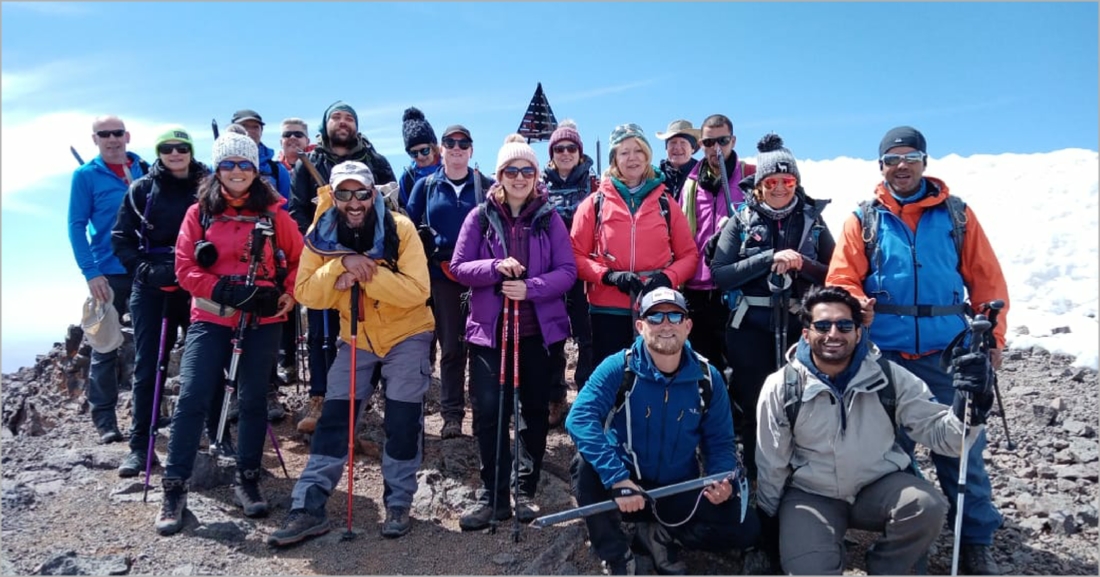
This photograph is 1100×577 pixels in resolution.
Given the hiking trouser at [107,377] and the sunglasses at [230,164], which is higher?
the sunglasses at [230,164]

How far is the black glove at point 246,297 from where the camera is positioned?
6.35m

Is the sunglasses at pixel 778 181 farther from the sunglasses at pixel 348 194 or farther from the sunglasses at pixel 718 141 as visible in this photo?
the sunglasses at pixel 348 194

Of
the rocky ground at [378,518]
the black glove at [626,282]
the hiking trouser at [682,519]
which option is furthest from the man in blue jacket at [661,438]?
the black glove at [626,282]

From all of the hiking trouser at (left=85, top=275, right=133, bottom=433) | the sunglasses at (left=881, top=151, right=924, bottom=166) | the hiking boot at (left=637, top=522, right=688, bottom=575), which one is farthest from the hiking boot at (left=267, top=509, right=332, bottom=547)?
the sunglasses at (left=881, top=151, right=924, bottom=166)

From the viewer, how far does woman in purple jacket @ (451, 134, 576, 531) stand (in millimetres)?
6492

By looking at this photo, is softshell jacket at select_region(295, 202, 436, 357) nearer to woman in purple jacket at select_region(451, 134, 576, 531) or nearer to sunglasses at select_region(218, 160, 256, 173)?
woman in purple jacket at select_region(451, 134, 576, 531)

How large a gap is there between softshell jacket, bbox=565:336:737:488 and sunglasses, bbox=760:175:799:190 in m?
1.84

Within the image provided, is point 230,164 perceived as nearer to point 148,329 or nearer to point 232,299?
point 232,299

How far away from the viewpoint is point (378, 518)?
23.3 ft

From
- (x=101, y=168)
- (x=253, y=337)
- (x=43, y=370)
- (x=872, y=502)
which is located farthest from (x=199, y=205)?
(x=43, y=370)

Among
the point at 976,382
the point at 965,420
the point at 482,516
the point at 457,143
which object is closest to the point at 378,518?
the point at 482,516

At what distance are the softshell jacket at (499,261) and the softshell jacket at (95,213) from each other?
4.55 metres

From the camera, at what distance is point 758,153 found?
22.4ft

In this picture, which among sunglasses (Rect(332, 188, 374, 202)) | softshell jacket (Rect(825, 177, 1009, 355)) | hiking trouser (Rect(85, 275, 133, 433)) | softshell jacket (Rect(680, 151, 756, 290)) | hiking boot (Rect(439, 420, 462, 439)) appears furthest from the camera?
hiking boot (Rect(439, 420, 462, 439))
